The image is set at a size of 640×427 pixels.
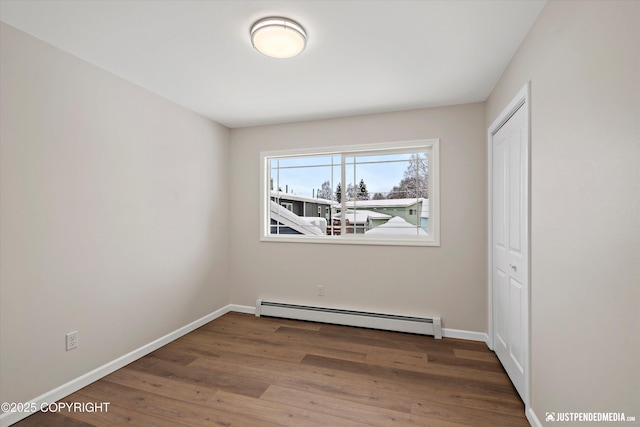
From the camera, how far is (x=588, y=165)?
1.25 meters

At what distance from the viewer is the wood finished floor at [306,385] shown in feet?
6.32

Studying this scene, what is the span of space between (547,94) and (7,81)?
3.21 m

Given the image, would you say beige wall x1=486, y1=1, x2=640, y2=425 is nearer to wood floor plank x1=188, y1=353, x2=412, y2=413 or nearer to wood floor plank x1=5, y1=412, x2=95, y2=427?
wood floor plank x1=188, y1=353, x2=412, y2=413

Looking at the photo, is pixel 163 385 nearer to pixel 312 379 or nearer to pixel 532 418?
pixel 312 379

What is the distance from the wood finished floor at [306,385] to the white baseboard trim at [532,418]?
0.05 metres

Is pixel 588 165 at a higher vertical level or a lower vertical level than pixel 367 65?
lower

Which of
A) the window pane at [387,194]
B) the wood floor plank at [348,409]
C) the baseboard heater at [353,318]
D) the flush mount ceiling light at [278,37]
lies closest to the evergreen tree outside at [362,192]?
Result: the window pane at [387,194]

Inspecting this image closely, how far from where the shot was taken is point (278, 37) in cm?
188

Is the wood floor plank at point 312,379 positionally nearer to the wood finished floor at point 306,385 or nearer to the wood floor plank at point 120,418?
the wood finished floor at point 306,385

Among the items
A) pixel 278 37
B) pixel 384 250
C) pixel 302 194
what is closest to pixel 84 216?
pixel 278 37

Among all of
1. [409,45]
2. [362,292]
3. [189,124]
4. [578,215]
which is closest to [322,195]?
[362,292]

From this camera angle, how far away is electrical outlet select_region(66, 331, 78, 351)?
2189 millimetres

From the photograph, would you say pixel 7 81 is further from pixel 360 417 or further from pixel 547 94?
pixel 547 94

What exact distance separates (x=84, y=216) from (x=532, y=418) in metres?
3.39
